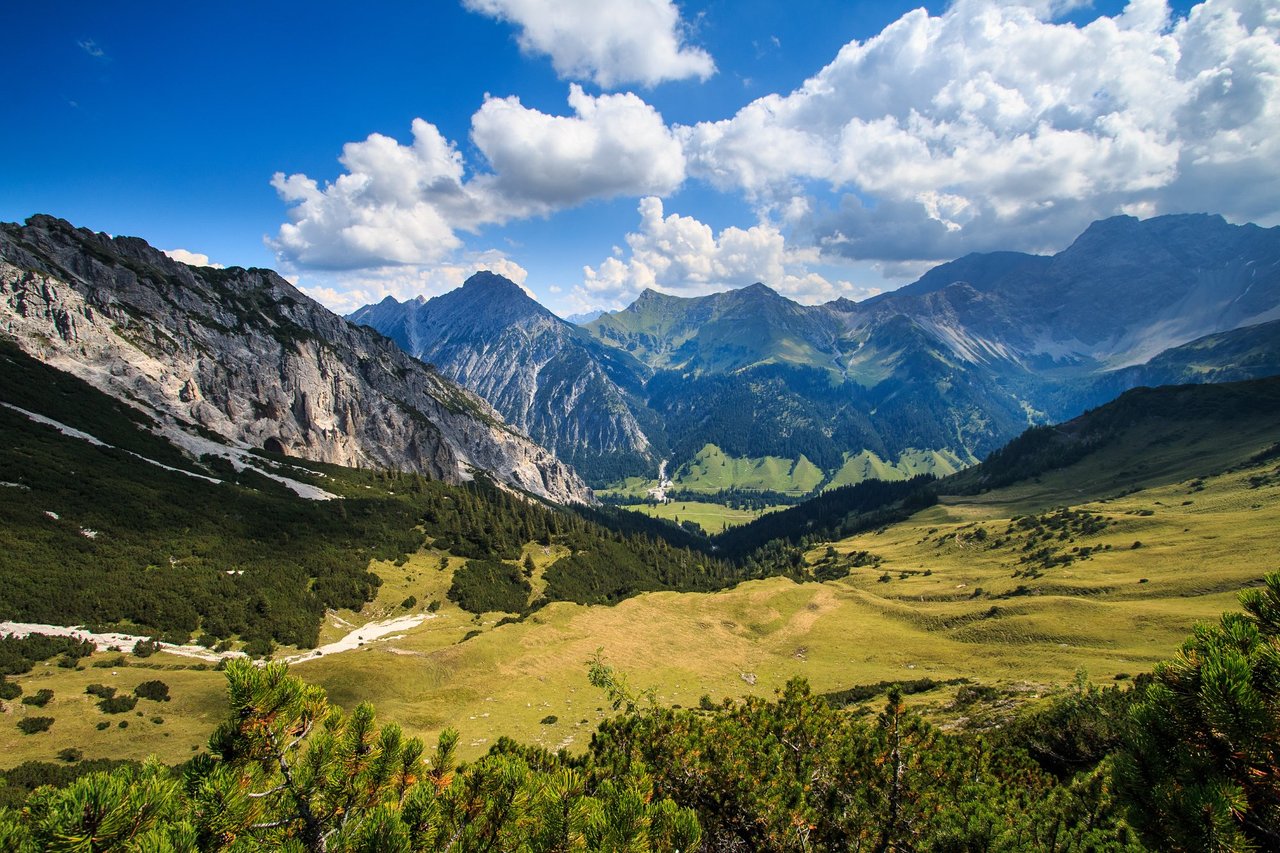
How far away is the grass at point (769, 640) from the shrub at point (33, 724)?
581mm

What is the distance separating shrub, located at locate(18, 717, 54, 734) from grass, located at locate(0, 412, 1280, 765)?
1.91ft

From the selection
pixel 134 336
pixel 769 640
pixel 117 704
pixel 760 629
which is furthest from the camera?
pixel 134 336

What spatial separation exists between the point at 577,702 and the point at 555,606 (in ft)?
92.5

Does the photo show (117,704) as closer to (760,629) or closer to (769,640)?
(769,640)

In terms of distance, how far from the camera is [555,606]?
88.8 m

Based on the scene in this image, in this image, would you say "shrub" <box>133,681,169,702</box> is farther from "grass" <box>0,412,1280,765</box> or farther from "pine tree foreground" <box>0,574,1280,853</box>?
"pine tree foreground" <box>0,574,1280,853</box>

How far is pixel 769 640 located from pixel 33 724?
9263cm

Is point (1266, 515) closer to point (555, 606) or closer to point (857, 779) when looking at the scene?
point (555, 606)

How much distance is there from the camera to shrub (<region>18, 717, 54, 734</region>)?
3925 centimetres

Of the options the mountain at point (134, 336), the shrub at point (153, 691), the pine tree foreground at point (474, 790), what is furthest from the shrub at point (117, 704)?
the mountain at point (134, 336)

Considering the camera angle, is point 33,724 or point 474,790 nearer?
point 474,790

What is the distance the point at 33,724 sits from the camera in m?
39.6

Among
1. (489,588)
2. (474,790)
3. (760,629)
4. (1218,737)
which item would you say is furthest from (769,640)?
(1218,737)

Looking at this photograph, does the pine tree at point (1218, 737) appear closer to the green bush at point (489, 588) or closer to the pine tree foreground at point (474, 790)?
the pine tree foreground at point (474, 790)
